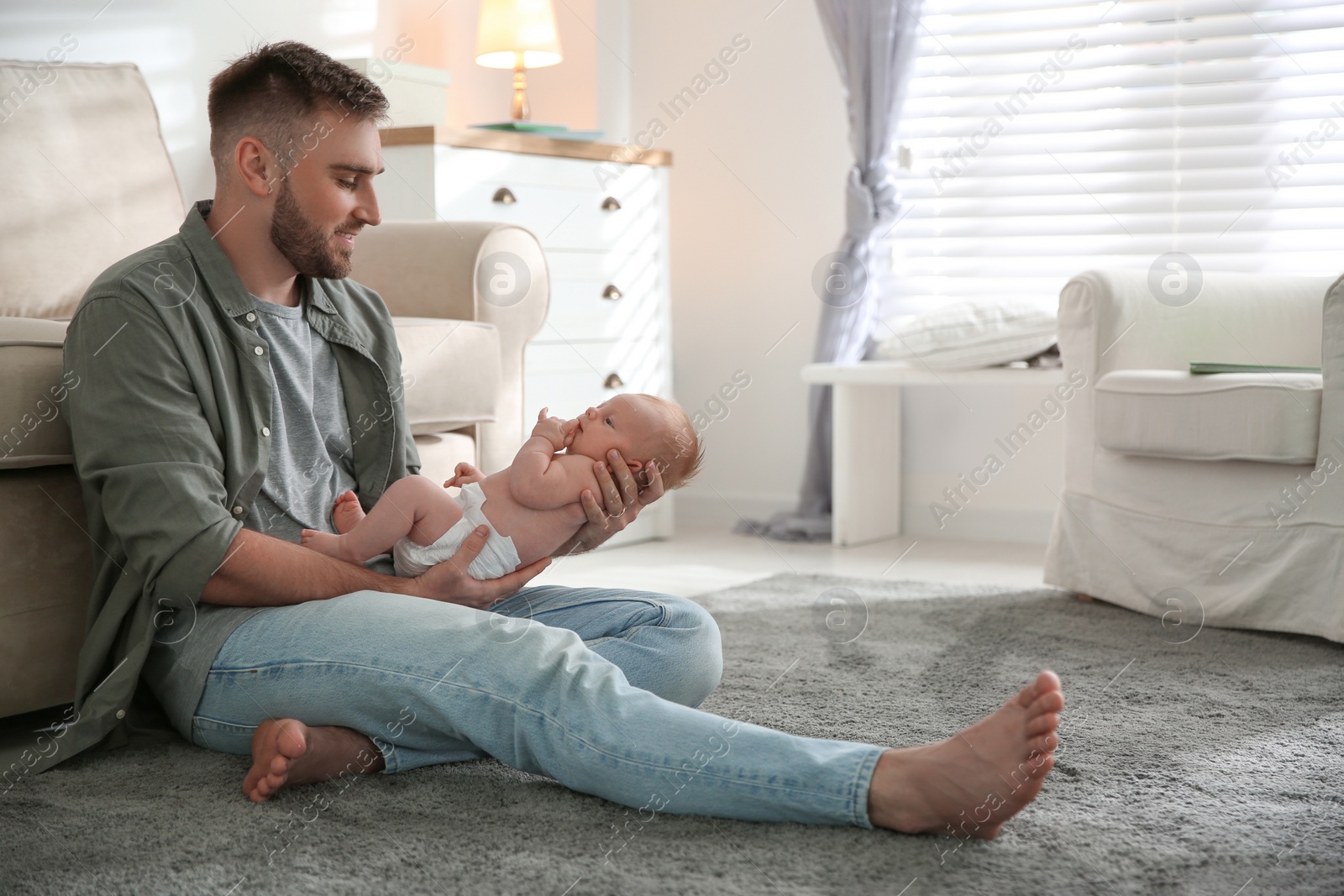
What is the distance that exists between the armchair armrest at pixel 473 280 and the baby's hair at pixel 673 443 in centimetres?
86

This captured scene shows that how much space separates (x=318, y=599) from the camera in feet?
4.45

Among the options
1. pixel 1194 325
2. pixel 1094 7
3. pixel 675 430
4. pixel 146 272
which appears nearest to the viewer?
pixel 146 272

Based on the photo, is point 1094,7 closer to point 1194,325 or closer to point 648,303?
point 1194,325

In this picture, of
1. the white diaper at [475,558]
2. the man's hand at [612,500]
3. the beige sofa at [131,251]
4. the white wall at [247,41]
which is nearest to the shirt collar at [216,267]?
the beige sofa at [131,251]

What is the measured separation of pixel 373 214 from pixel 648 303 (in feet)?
6.28

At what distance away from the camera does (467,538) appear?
141 cm

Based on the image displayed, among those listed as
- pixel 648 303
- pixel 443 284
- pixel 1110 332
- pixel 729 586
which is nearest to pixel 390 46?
pixel 648 303

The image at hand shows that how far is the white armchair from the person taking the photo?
2070 millimetres

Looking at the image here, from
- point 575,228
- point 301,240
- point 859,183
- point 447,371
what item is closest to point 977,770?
point 301,240

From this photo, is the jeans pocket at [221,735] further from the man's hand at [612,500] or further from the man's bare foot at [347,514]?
the man's hand at [612,500]

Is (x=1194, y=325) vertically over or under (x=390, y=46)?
under

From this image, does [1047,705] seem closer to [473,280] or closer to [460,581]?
[460,581]

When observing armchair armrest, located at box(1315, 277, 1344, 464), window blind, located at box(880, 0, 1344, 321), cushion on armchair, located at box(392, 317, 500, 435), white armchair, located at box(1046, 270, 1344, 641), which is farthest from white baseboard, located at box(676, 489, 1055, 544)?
cushion on armchair, located at box(392, 317, 500, 435)

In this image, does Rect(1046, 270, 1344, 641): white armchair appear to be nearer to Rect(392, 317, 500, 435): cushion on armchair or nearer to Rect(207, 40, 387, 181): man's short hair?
Rect(392, 317, 500, 435): cushion on armchair
